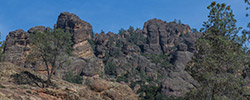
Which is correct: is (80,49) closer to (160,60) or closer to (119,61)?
(119,61)

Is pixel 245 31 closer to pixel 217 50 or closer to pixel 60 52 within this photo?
pixel 217 50

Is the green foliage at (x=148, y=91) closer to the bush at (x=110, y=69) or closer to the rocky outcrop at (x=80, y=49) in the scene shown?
the rocky outcrop at (x=80, y=49)

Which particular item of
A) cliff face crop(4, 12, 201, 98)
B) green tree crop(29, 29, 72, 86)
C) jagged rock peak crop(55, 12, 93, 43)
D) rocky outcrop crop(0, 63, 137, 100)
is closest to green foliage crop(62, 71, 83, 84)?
cliff face crop(4, 12, 201, 98)

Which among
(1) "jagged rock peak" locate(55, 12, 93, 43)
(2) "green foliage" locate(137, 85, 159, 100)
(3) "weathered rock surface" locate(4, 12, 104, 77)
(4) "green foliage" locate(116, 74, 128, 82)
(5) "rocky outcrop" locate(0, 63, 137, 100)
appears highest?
(1) "jagged rock peak" locate(55, 12, 93, 43)

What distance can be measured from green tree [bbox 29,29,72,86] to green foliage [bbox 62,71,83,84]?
56.8 m

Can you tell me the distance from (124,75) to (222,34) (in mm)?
112115

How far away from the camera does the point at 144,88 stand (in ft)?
378

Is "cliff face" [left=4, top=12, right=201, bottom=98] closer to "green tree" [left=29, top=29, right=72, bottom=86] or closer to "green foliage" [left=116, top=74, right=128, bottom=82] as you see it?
"green foliage" [left=116, top=74, right=128, bottom=82]

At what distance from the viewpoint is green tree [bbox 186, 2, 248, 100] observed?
23672mm

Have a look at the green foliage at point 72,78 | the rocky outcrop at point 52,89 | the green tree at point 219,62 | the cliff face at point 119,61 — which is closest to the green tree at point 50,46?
the rocky outcrop at point 52,89

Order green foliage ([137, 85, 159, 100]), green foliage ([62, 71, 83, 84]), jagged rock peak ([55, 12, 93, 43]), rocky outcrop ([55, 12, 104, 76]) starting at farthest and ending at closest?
1. jagged rock peak ([55, 12, 93, 43])
2. rocky outcrop ([55, 12, 104, 76])
3. green foliage ([137, 85, 159, 100])
4. green foliage ([62, 71, 83, 84])

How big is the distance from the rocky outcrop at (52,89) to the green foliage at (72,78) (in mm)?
55302

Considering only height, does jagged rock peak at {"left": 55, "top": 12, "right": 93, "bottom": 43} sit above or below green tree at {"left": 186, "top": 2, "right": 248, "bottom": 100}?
above

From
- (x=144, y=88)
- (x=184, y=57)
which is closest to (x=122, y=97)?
(x=144, y=88)
